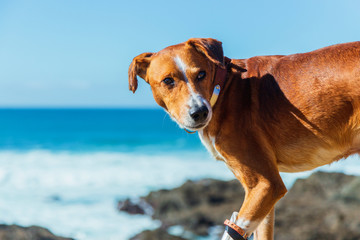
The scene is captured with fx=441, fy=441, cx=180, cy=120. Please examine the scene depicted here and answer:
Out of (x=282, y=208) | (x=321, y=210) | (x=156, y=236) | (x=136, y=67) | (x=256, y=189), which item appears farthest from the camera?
(x=282, y=208)

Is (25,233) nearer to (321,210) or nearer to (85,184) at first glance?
(321,210)

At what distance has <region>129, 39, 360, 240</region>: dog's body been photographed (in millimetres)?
3320

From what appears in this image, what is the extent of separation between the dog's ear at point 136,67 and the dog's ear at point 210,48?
1.46 ft

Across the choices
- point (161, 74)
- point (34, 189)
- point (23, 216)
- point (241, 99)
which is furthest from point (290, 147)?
point (34, 189)

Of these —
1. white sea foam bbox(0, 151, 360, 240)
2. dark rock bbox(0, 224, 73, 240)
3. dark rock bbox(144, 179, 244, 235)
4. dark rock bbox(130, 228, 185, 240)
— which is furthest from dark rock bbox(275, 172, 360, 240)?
dark rock bbox(0, 224, 73, 240)

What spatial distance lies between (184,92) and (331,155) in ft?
4.20

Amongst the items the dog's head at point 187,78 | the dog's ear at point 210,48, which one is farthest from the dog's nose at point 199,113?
the dog's ear at point 210,48

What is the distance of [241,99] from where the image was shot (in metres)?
3.62

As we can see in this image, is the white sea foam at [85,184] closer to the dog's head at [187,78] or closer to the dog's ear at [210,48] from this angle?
the dog's head at [187,78]

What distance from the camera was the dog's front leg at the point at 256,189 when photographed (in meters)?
3.37

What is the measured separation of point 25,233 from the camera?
517 centimetres

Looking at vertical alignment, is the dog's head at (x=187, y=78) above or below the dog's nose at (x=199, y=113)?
above

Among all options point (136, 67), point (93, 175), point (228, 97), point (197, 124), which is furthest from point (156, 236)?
point (93, 175)

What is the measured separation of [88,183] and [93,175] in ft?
6.03
